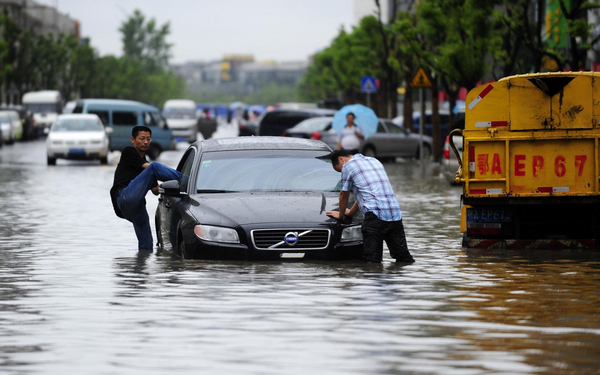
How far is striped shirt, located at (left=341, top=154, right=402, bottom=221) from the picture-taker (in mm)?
12883

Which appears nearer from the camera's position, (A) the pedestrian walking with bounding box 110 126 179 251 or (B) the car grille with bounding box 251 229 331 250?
(B) the car grille with bounding box 251 229 331 250

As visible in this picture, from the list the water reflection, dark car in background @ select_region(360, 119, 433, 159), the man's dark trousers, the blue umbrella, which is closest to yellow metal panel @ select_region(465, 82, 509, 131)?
the water reflection

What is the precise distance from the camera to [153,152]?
4509 cm

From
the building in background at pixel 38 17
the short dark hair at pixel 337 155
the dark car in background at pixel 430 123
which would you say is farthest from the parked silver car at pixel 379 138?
the building in background at pixel 38 17

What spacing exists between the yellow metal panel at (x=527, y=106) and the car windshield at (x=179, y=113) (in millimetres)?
48525

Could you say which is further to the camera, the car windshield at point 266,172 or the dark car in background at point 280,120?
the dark car in background at point 280,120

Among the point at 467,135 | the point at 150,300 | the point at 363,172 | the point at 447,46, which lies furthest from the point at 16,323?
the point at 447,46

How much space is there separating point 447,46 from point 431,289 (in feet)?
91.8

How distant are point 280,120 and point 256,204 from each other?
36.7m

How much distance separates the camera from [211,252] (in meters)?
12.6

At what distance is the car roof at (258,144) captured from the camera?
14.1m

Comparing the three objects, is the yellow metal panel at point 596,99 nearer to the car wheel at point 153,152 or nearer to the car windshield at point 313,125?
the car windshield at point 313,125

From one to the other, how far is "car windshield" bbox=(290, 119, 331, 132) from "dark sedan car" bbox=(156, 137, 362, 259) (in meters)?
28.6

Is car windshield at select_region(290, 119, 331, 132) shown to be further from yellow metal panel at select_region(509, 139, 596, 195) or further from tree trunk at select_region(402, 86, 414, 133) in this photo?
yellow metal panel at select_region(509, 139, 596, 195)
